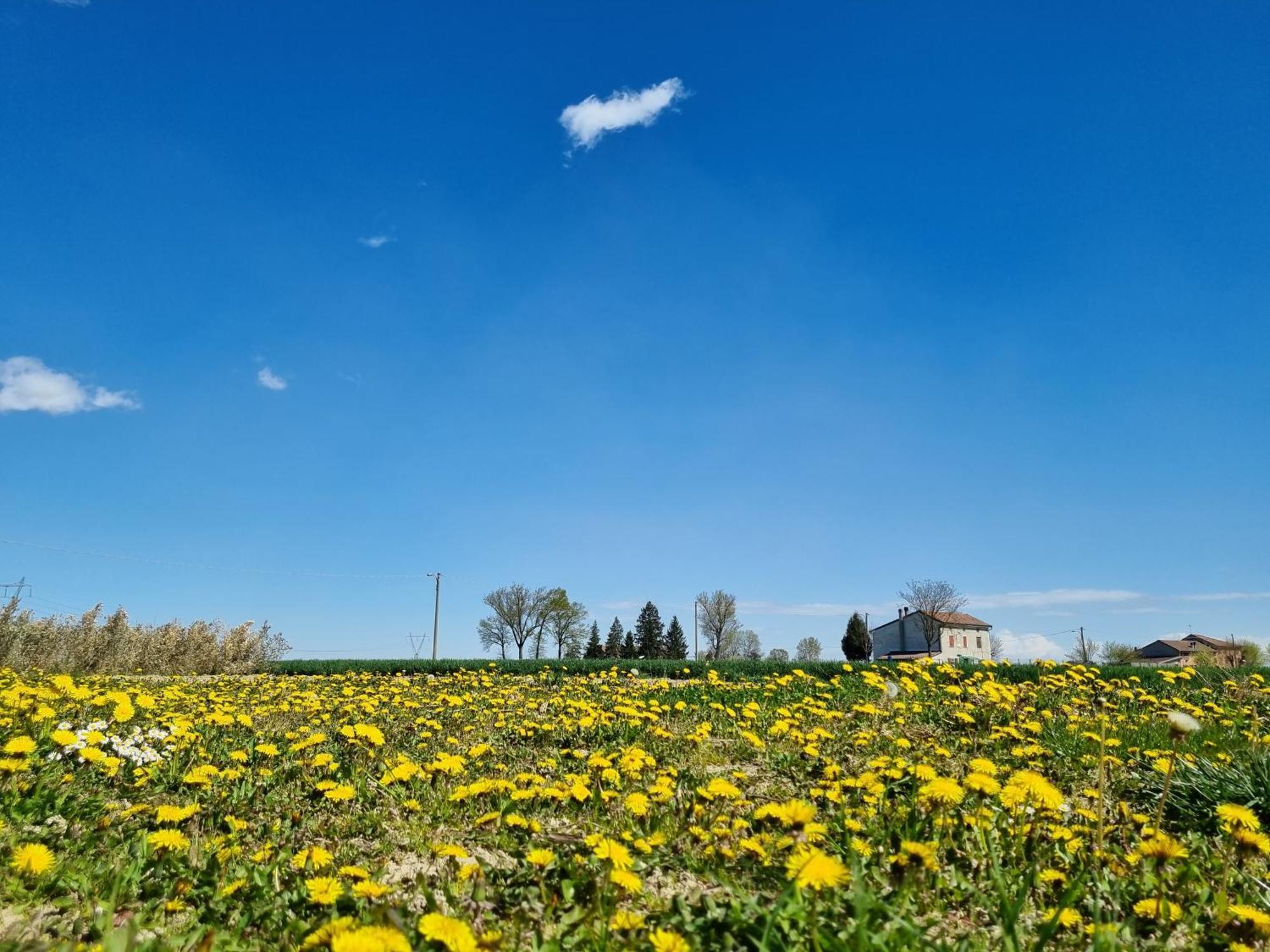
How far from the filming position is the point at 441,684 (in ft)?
37.2

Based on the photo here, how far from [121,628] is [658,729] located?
2034 centimetres

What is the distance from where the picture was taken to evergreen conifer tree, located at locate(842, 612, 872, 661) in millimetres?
67312

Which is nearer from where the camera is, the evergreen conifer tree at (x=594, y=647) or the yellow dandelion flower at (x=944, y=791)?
the yellow dandelion flower at (x=944, y=791)

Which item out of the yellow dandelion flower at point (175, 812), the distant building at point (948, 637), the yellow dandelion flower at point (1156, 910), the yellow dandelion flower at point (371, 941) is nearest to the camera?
the yellow dandelion flower at point (371, 941)

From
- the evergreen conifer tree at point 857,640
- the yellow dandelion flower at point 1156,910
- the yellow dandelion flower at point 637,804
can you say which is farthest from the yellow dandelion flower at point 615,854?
the evergreen conifer tree at point 857,640

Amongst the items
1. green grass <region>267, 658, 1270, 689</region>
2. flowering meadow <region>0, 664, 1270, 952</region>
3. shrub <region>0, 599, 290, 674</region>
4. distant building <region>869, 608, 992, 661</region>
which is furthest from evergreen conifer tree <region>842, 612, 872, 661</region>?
flowering meadow <region>0, 664, 1270, 952</region>

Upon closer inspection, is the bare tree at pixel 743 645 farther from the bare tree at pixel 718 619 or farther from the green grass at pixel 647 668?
the green grass at pixel 647 668

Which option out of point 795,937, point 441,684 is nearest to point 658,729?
point 795,937

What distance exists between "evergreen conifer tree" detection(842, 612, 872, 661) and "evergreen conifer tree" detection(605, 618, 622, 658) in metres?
24.3

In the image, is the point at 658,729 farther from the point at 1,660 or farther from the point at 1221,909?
the point at 1,660

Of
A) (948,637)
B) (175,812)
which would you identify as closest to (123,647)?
(175,812)

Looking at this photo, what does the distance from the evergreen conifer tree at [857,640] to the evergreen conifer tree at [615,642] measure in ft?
79.9

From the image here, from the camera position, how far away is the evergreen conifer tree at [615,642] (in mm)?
78025

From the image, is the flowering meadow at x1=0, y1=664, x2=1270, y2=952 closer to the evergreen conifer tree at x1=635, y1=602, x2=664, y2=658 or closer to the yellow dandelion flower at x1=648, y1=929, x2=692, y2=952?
the yellow dandelion flower at x1=648, y1=929, x2=692, y2=952
